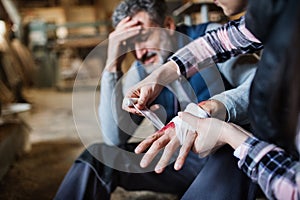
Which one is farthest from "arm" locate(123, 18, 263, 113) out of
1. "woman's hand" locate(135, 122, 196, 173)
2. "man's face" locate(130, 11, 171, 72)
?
"man's face" locate(130, 11, 171, 72)

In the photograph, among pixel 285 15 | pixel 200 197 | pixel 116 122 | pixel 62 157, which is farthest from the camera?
pixel 62 157

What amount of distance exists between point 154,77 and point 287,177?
370mm

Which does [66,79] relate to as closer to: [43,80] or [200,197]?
[43,80]

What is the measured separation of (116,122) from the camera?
990mm

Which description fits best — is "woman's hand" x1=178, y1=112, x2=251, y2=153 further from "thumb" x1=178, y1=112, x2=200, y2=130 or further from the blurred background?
the blurred background

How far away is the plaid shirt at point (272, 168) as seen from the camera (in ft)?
1.37

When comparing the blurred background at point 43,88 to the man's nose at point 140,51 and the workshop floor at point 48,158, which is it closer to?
the workshop floor at point 48,158

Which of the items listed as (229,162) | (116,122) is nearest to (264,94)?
(229,162)

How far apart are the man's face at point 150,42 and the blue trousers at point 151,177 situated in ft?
0.91

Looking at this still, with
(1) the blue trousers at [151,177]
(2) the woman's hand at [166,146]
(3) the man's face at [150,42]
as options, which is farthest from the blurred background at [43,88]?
(2) the woman's hand at [166,146]

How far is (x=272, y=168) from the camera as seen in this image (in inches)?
17.0

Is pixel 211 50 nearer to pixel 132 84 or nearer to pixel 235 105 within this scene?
pixel 235 105

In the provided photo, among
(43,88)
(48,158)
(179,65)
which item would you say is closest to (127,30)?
(179,65)

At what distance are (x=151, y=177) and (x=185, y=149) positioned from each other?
395mm
